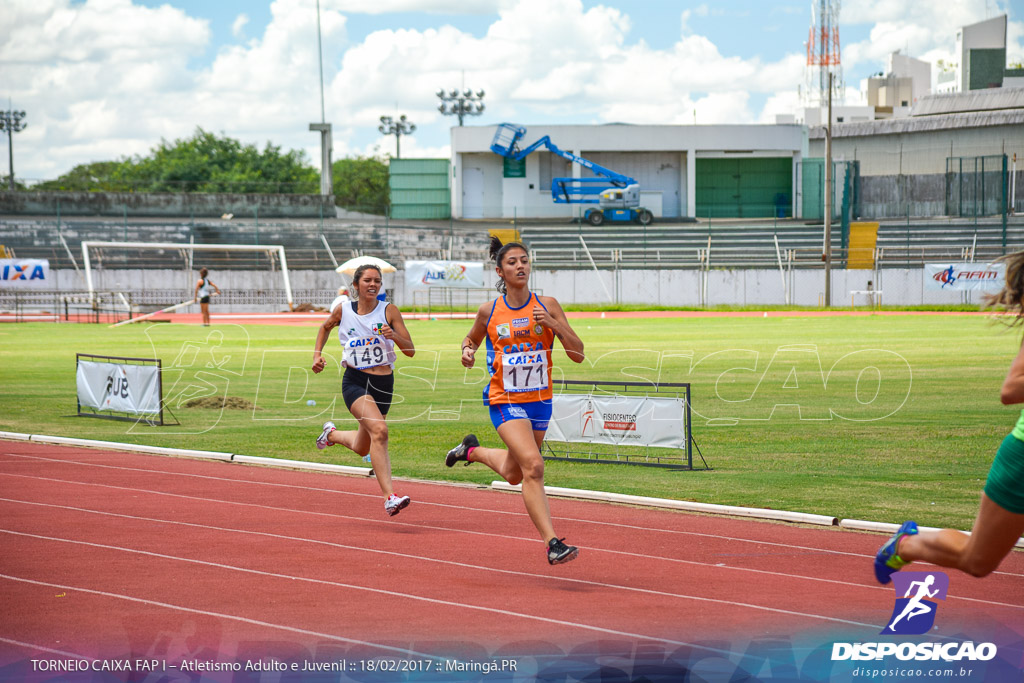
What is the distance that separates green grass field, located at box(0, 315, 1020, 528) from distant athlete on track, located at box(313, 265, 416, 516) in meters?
2.10

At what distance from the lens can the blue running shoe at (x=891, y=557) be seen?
531 cm

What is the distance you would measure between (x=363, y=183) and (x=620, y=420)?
108 meters

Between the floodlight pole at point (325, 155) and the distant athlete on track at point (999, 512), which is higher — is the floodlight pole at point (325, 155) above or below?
above

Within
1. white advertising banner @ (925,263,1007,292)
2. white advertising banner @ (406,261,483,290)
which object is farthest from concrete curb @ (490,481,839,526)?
white advertising banner @ (925,263,1007,292)

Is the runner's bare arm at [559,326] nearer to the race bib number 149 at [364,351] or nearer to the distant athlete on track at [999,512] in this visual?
the race bib number 149 at [364,351]

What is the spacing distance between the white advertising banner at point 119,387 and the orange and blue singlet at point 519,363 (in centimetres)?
854

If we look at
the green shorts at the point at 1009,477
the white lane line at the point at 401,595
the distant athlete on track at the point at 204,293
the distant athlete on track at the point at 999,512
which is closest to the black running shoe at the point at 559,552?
the white lane line at the point at 401,595

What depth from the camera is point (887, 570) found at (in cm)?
538

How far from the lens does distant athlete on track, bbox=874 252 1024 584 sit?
4.55m

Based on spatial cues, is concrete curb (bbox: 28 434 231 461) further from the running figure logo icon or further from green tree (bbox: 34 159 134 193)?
green tree (bbox: 34 159 134 193)

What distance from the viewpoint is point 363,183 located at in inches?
4574

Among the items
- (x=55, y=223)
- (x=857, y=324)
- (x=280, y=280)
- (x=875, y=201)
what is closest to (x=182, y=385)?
(x=857, y=324)

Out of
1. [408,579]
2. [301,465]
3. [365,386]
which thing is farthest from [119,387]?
[408,579]

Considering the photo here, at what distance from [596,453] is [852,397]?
6.38 metres
